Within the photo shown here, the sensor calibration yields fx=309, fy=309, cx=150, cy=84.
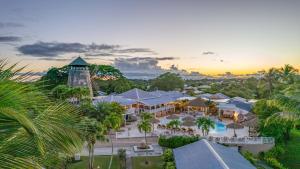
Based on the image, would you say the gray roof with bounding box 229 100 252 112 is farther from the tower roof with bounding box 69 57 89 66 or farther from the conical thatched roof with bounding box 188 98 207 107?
the tower roof with bounding box 69 57 89 66

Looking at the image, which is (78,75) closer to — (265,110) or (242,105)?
(242,105)

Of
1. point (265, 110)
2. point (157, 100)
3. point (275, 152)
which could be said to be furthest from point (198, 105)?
point (275, 152)

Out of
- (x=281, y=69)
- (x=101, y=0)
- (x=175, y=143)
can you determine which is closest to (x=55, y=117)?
(x=101, y=0)

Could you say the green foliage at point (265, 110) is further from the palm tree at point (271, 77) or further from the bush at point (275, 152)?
the palm tree at point (271, 77)

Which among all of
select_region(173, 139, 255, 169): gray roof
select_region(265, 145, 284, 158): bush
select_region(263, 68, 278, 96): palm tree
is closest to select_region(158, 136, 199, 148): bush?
select_region(173, 139, 255, 169): gray roof

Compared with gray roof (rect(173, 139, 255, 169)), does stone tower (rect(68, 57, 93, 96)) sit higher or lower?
higher

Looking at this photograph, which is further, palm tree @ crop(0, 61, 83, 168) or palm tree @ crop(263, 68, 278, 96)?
palm tree @ crop(263, 68, 278, 96)
